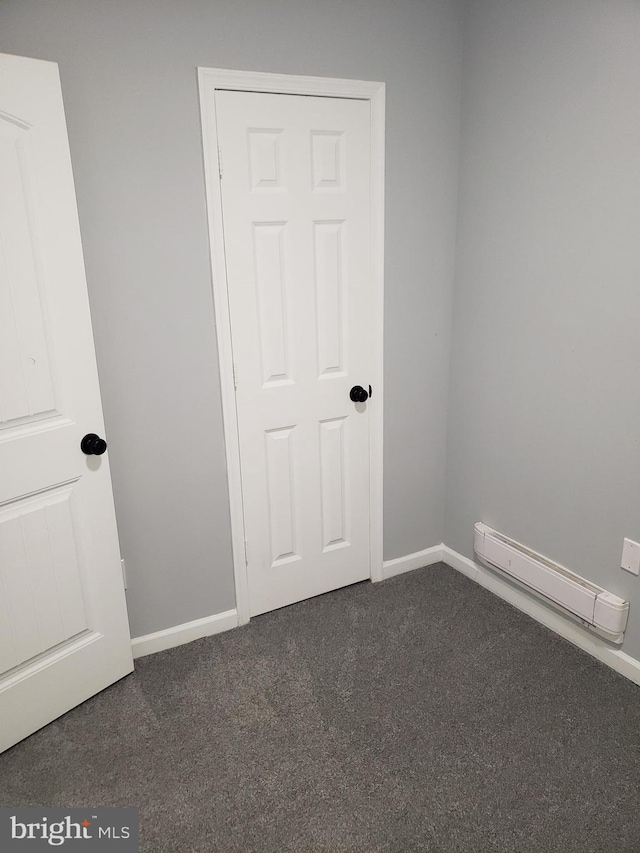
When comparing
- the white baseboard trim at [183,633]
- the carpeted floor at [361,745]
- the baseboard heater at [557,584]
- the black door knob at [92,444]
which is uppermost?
the black door knob at [92,444]

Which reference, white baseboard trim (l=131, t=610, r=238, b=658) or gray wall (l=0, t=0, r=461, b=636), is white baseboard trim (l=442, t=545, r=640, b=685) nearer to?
gray wall (l=0, t=0, r=461, b=636)

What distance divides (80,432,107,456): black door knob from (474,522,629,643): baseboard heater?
5.48 feet

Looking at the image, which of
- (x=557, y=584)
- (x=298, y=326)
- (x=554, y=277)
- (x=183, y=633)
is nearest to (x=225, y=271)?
(x=298, y=326)

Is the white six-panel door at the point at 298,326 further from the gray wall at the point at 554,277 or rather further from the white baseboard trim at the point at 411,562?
the gray wall at the point at 554,277

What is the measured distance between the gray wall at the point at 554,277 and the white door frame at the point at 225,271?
1.37ft

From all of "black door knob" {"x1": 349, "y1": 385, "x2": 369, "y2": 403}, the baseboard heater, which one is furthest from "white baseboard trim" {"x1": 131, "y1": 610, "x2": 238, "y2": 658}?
the baseboard heater

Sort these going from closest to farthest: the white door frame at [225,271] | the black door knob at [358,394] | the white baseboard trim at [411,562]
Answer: the white door frame at [225,271]
the black door knob at [358,394]
the white baseboard trim at [411,562]

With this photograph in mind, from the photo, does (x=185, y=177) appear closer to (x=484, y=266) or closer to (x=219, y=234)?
(x=219, y=234)

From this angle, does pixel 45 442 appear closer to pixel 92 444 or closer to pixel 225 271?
pixel 92 444

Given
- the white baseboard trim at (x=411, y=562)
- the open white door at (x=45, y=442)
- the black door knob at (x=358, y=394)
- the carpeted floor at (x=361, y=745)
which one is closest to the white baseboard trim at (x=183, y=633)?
the carpeted floor at (x=361, y=745)

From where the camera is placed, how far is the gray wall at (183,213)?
1978 mm

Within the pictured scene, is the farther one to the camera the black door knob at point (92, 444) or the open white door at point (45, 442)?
the black door knob at point (92, 444)

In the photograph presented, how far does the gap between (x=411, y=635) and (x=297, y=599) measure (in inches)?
20.9

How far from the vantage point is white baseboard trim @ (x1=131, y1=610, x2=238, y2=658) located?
7.97 feet
